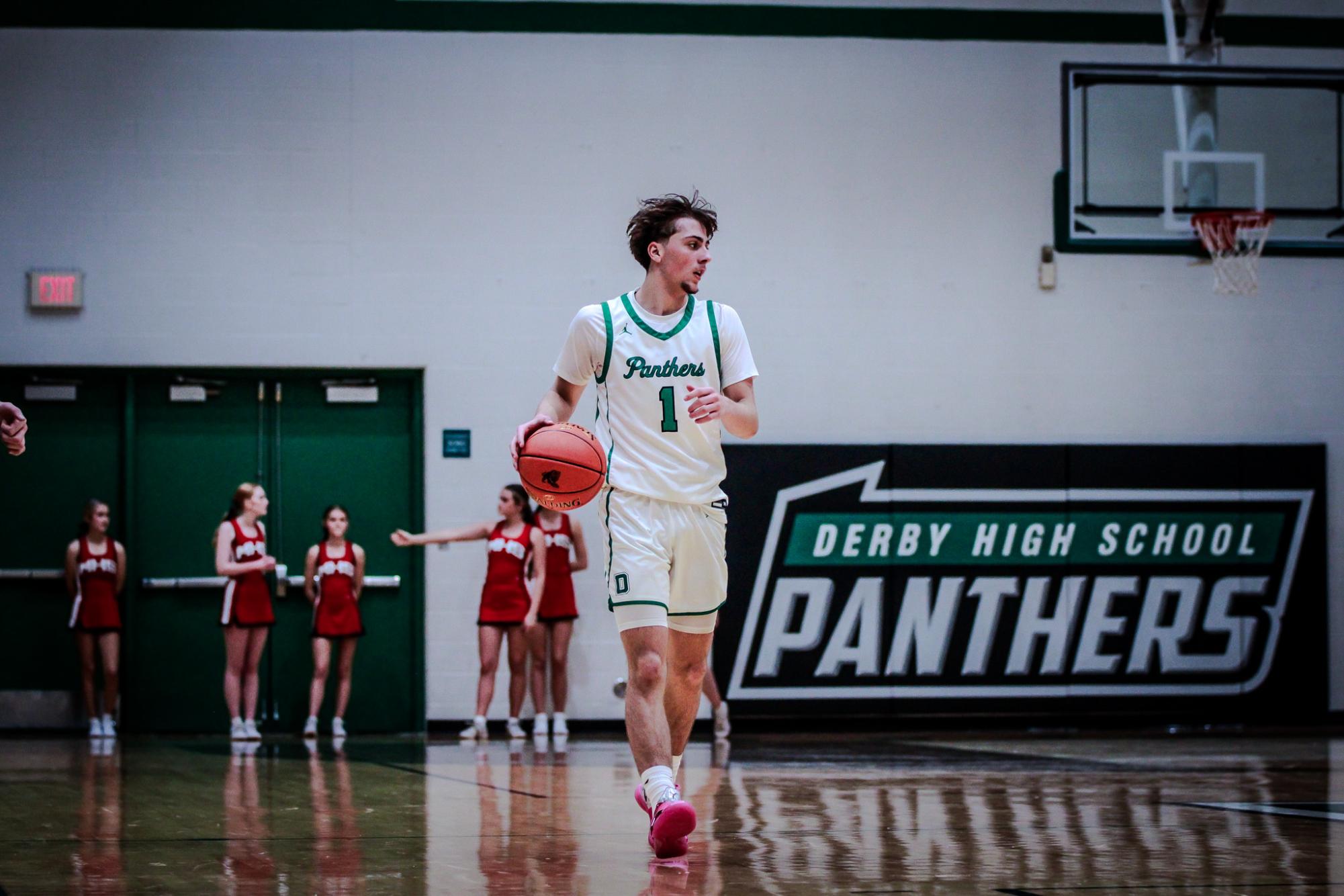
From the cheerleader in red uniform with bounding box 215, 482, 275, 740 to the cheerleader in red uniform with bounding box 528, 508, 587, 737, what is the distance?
1.97 meters

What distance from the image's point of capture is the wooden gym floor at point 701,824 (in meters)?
3.97

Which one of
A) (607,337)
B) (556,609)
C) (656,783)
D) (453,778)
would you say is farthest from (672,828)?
(556,609)

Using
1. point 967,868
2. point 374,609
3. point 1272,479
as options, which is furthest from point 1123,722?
point 967,868

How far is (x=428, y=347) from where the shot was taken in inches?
487

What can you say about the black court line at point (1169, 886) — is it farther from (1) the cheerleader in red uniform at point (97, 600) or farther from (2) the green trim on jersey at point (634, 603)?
(1) the cheerleader in red uniform at point (97, 600)

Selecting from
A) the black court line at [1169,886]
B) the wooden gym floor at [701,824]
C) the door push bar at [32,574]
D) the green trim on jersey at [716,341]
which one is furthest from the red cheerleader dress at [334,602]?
the black court line at [1169,886]

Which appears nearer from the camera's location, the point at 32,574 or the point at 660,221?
the point at 660,221

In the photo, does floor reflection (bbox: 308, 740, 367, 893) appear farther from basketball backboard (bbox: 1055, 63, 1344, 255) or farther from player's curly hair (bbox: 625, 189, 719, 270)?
basketball backboard (bbox: 1055, 63, 1344, 255)

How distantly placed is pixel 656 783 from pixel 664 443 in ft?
3.33

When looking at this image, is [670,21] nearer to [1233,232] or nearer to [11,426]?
[1233,232]

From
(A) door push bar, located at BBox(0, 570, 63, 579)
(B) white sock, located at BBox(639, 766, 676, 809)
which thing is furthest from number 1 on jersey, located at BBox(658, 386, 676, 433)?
(A) door push bar, located at BBox(0, 570, 63, 579)

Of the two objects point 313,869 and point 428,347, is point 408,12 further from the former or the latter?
point 313,869

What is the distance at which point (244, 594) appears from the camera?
451 inches

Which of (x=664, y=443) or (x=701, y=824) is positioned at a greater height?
(x=664, y=443)
